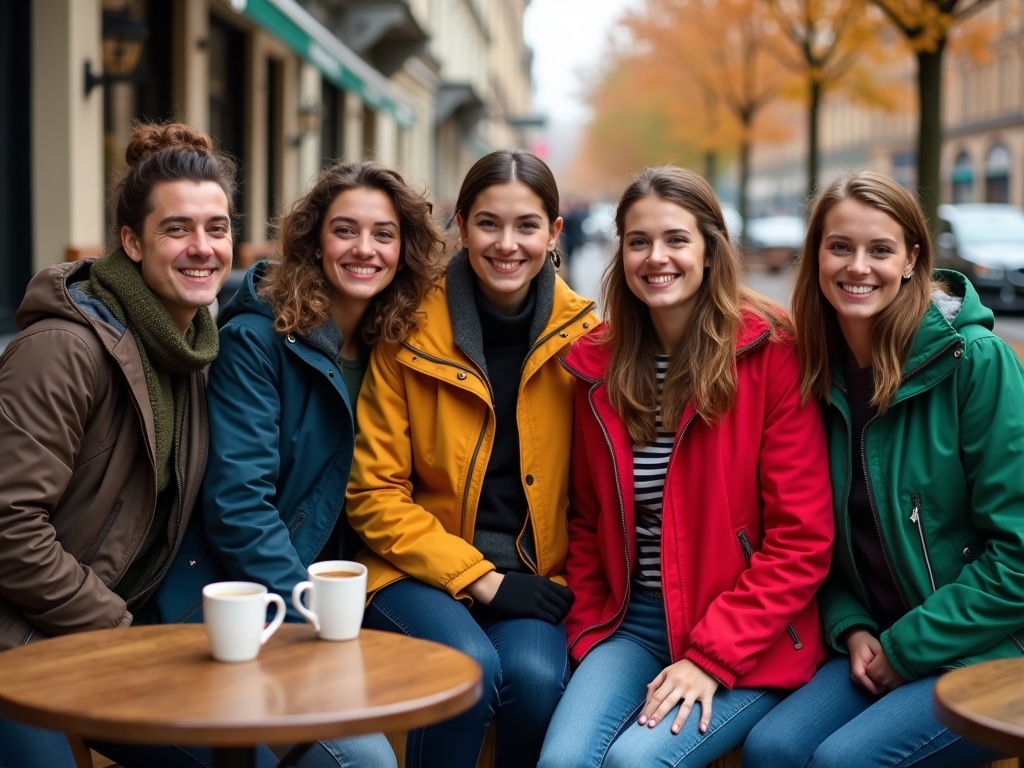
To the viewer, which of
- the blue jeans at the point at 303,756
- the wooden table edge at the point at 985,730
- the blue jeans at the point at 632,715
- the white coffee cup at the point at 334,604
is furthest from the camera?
the blue jeans at the point at 632,715

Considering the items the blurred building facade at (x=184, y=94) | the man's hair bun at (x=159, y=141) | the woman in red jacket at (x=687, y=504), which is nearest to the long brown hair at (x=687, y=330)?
the woman in red jacket at (x=687, y=504)

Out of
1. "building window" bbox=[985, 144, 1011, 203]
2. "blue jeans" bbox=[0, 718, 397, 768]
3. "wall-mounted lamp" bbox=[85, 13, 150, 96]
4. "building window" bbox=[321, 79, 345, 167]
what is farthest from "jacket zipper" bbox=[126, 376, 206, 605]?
"building window" bbox=[985, 144, 1011, 203]

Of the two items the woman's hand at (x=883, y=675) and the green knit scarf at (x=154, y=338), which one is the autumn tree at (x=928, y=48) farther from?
the green knit scarf at (x=154, y=338)

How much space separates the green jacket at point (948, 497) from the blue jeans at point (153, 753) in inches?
48.2

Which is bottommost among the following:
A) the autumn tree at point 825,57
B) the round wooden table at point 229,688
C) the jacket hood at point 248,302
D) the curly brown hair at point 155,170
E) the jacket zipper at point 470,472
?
the round wooden table at point 229,688

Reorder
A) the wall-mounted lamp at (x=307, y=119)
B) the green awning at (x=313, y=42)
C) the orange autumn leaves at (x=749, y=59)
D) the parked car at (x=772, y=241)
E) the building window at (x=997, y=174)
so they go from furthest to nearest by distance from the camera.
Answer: the building window at (x=997, y=174) < the parked car at (x=772, y=241) < the orange autumn leaves at (x=749, y=59) < the wall-mounted lamp at (x=307, y=119) < the green awning at (x=313, y=42)

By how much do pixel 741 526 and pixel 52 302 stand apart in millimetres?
1805

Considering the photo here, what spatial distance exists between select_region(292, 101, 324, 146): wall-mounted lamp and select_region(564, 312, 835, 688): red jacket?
1179 centimetres

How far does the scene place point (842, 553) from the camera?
10.2 feet

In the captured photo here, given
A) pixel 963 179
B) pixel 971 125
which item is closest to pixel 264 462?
pixel 971 125

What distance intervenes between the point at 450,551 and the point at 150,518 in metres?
0.81

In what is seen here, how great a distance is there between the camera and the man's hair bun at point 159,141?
10.6 ft

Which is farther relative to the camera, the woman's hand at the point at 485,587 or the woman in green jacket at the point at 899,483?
the woman's hand at the point at 485,587

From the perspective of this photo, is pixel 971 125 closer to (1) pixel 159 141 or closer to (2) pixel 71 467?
(1) pixel 159 141
